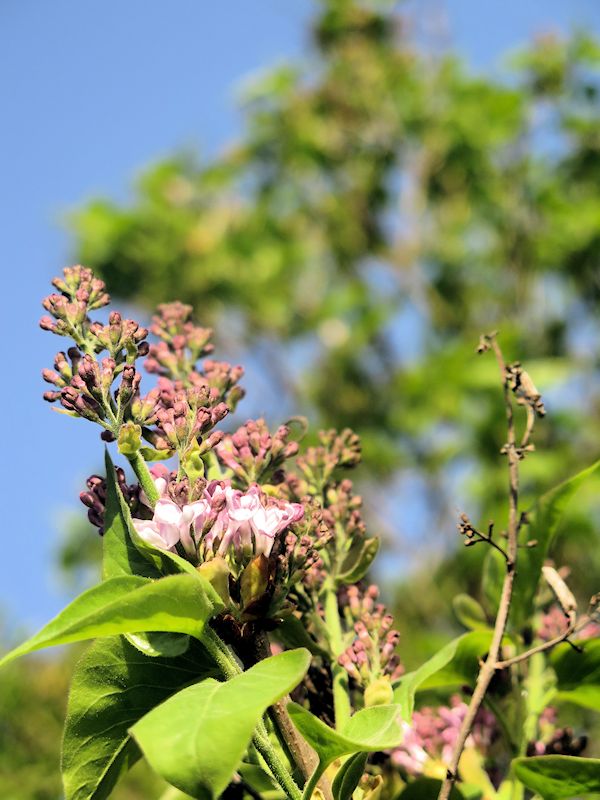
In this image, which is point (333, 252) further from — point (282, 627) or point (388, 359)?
point (282, 627)

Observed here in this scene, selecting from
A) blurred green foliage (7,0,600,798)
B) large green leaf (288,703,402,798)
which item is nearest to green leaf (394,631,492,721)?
large green leaf (288,703,402,798)

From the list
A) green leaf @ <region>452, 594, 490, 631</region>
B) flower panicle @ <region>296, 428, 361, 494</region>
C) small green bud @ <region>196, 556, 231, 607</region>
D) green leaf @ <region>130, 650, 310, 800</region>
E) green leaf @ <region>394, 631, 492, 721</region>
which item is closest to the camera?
green leaf @ <region>130, 650, 310, 800</region>

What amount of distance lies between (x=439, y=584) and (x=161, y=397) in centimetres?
436

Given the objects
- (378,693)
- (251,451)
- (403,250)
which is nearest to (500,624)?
(378,693)

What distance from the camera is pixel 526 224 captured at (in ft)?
17.9

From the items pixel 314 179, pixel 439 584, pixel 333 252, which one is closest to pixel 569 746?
pixel 439 584

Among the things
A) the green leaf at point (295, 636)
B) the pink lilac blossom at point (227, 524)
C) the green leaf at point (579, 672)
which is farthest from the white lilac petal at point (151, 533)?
the green leaf at point (579, 672)

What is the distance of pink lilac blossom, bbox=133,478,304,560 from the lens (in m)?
0.55

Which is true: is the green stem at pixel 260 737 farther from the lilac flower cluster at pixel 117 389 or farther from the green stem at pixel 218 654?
the lilac flower cluster at pixel 117 389

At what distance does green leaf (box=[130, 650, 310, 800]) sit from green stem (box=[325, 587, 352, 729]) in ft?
0.48

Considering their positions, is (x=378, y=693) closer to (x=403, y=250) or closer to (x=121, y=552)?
(x=121, y=552)

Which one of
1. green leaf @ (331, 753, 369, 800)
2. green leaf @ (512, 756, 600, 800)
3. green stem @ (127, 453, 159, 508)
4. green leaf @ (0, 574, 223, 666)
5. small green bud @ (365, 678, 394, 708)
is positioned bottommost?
green leaf @ (512, 756, 600, 800)

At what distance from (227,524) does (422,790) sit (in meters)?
0.24

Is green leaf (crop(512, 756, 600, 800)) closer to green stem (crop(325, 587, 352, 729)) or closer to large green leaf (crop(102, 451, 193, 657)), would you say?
green stem (crop(325, 587, 352, 729))
